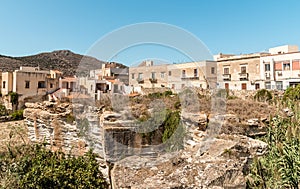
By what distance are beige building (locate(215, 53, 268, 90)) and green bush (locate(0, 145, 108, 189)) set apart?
2099cm

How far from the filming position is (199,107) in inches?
279

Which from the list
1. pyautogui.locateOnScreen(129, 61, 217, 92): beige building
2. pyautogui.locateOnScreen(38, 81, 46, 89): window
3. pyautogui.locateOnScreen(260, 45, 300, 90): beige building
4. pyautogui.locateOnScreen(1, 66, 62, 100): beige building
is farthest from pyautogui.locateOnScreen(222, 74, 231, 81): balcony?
pyautogui.locateOnScreen(38, 81, 46, 89): window

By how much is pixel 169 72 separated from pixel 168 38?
8.48 metres

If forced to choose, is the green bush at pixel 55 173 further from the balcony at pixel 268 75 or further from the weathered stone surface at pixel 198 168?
the balcony at pixel 268 75

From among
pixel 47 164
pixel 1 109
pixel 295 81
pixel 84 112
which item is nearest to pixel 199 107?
pixel 84 112

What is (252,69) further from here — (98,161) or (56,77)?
(98,161)

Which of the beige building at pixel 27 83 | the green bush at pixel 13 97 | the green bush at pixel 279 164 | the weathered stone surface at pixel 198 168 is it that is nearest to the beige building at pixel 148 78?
the weathered stone surface at pixel 198 168

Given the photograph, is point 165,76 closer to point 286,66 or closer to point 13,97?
point 286,66

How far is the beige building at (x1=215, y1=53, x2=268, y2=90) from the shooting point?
80.8ft

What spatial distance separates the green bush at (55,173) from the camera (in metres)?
4.30

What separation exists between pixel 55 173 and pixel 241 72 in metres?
23.7

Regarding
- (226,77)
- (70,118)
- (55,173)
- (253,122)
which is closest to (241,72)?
(226,77)

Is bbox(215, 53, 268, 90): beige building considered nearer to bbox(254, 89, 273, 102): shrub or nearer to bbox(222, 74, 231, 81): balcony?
bbox(222, 74, 231, 81): balcony

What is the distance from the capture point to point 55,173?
14.4ft
